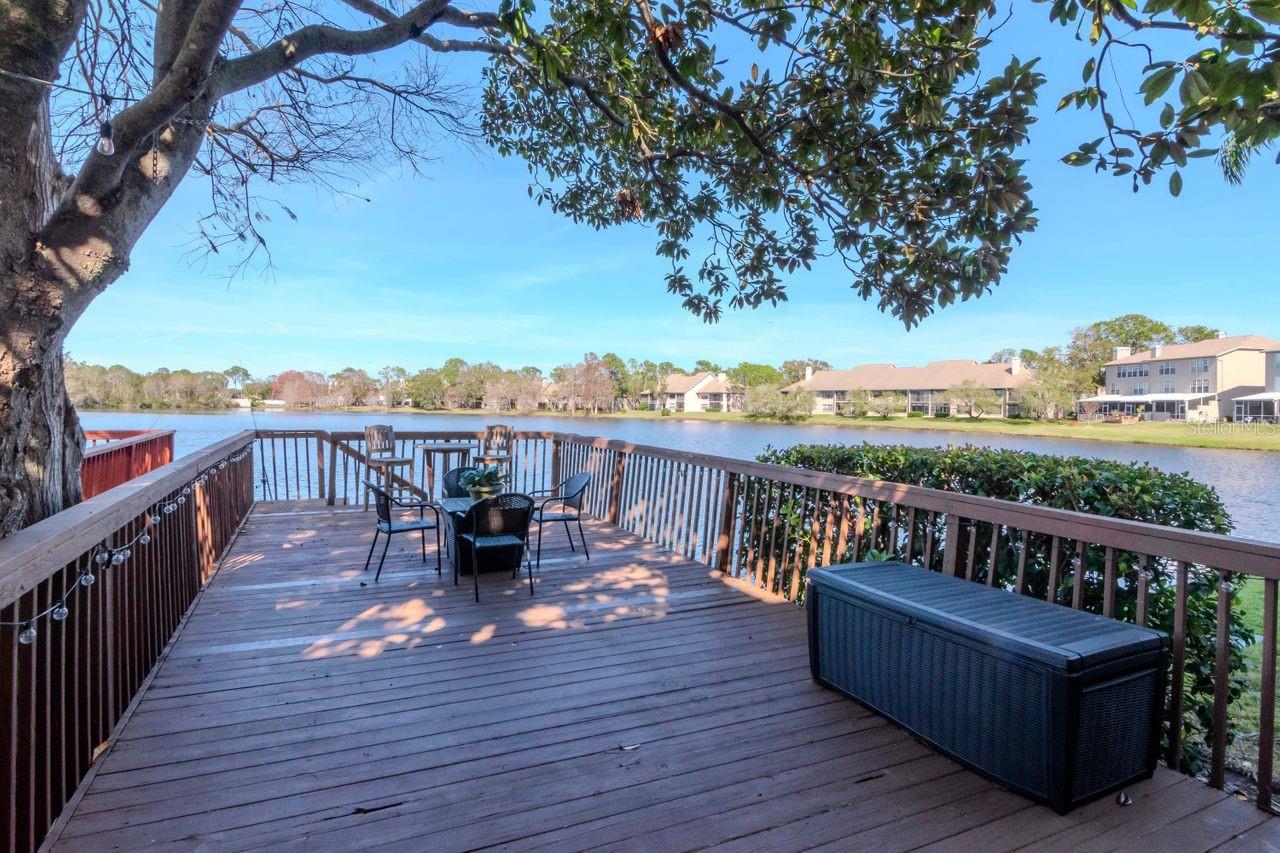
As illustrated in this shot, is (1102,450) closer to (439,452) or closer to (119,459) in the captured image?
(439,452)

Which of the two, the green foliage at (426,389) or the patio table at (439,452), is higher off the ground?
the green foliage at (426,389)

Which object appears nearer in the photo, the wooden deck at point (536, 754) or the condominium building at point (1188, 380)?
the wooden deck at point (536, 754)

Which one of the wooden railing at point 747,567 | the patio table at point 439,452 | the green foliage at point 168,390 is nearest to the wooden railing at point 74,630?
the wooden railing at point 747,567

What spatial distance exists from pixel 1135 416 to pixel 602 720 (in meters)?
49.0

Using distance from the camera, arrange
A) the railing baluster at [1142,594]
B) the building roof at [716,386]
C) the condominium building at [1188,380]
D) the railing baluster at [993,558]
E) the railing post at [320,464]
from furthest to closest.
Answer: the building roof at [716,386]
the condominium building at [1188,380]
the railing post at [320,464]
the railing baluster at [993,558]
the railing baluster at [1142,594]

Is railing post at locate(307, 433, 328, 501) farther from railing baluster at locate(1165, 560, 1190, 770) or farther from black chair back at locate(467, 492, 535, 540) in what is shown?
railing baluster at locate(1165, 560, 1190, 770)

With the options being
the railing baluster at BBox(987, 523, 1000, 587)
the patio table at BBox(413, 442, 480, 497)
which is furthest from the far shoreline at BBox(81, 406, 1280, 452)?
the railing baluster at BBox(987, 523, 1000, 587)

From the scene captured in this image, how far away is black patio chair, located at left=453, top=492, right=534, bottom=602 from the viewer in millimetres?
3932

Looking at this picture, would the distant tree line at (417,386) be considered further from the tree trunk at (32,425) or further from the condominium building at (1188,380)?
the condominium building at (1188,380)

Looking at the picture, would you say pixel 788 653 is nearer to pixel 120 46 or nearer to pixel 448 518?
pixel 448 518

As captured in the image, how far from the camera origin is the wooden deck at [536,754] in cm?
164

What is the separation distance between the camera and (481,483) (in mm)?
4348

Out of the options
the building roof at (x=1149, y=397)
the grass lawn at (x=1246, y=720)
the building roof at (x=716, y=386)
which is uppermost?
the building roof at (x=716, y=386)

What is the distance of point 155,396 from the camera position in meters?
21.8
